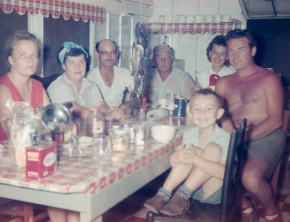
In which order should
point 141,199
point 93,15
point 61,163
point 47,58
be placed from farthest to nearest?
point 93,15 < point 47,58 < point 141,199 < point 61,163

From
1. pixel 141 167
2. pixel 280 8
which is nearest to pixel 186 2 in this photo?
pixel 280 8

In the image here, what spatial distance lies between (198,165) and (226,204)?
260 mm

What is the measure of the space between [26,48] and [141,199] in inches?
68.3

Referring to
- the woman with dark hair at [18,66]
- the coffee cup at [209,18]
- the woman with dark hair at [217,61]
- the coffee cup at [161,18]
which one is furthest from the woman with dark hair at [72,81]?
the coffee cup at [161,18]

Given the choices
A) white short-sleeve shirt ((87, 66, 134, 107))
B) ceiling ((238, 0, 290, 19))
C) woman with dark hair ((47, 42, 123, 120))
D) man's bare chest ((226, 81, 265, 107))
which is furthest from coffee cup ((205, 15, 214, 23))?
woman with dark hair ((47, 42, 123, 120))

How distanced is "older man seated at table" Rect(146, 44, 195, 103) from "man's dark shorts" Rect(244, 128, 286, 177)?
1478 millimetres

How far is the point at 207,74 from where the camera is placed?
412 centimetres

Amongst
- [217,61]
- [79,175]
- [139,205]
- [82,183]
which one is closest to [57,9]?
[217,61]

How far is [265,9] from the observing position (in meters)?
6.08

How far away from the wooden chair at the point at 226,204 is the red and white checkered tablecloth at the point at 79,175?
30cm

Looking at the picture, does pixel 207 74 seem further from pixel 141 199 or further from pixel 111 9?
pixel 111 9

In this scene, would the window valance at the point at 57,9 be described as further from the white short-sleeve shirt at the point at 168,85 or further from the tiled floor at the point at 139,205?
the tiled floor at the point at 139,205

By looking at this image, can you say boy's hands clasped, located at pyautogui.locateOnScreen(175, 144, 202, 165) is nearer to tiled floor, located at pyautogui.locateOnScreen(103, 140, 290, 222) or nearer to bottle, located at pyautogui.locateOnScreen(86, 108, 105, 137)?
bottle, located at pyautogui.locateOnScreen(86, 108, 105, 137)

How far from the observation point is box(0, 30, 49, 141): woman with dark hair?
236 centimetres
